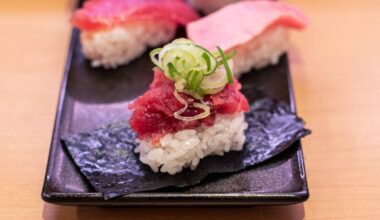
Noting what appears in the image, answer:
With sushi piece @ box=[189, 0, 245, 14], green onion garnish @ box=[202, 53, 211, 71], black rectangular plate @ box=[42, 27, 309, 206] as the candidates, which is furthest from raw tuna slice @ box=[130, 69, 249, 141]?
sushi piece @ box=[189, 0, 245, 14]

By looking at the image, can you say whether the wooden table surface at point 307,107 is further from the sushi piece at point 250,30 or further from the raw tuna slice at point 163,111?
the raw tuna slice at point 163,111

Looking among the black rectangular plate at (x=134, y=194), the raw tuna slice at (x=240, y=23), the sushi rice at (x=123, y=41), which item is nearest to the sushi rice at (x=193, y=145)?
the black rectangular plate at (x=134, y=194)

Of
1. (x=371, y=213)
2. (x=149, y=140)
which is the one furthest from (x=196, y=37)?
(x=371, y=213)

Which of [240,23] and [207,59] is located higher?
[240,23]

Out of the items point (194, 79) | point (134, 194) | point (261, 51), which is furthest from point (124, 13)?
point (134, 194)

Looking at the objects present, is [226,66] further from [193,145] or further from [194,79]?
[193,145]

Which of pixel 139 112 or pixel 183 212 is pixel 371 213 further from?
pixel 139 112
